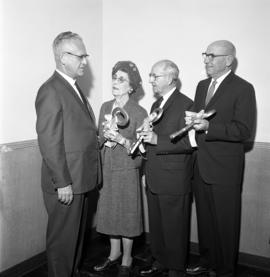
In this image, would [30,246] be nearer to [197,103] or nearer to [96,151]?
[96,151]

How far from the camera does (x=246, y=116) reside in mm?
2521

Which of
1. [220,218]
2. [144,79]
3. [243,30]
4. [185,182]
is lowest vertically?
[220,218]

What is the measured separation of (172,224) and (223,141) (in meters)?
0.72

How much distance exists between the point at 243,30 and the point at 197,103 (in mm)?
755

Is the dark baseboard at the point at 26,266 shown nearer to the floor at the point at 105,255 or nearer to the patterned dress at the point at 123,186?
the floor at the point at 105,255

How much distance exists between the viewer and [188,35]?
3178 millimetres

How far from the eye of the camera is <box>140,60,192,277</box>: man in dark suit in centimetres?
255

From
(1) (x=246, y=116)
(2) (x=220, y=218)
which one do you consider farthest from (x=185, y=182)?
(1) (x=246, y=116)

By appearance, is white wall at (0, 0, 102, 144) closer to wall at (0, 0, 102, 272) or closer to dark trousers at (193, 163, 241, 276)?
wall at (0, 0, 102, 272)

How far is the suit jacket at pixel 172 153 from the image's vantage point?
100 inches

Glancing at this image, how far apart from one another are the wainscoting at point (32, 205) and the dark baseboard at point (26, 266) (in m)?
0.02

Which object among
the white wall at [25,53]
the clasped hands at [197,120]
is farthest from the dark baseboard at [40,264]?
the clasped hands at [197,120]

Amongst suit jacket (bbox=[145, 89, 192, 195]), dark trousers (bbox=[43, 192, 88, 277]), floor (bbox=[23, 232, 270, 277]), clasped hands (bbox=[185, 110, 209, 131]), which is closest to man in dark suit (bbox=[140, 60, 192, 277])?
suit jacket (bbox=[145, 89, 192, 195])

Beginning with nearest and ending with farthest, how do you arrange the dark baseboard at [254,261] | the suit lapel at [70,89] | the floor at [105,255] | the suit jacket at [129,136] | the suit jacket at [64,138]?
→ the suit jacket at [64,138], the suit lapel at [70,89], the suit jacket at [129,136], the floor at [105,255], the dark baseboard at [254,261]
